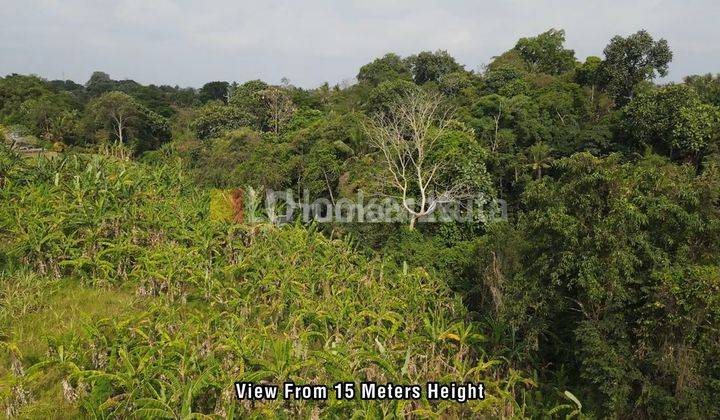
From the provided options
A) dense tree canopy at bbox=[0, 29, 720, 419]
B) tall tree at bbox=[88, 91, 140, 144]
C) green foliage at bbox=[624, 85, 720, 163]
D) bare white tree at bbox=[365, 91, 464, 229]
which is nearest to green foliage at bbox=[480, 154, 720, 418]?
dense tree canopy at bbox=[0, 29, 720, 419]

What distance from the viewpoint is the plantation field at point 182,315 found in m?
5.04

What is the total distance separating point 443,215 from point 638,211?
9900 millimetres

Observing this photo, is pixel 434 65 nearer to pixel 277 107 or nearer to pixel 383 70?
pixel 383 70

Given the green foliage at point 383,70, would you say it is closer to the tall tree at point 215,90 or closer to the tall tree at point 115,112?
the tall tree at point 115,112

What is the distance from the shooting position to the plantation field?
5039 mm

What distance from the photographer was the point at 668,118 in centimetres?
2017

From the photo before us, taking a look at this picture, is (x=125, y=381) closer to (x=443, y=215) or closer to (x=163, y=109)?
(x=443, y=215)

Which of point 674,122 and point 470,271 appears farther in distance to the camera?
point 674,122

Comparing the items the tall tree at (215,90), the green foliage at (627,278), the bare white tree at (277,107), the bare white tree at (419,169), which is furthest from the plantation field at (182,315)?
the tall tree at (215,90)

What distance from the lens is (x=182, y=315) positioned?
25.9ft

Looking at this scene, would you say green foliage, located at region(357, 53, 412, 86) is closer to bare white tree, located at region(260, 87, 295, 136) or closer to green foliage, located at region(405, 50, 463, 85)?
green foliage, located at region(405, 50, 463, 85)

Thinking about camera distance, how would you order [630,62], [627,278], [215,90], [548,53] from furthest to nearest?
1. [215,90]
2. [548,53]
3. [630,62]
4. [627,278]

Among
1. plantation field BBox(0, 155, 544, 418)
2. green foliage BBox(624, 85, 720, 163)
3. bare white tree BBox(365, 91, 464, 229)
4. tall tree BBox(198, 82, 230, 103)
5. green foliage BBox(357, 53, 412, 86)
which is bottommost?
plantation field BBox(0, 155, 544, 418)

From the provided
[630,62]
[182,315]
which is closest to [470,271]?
[182,315]
